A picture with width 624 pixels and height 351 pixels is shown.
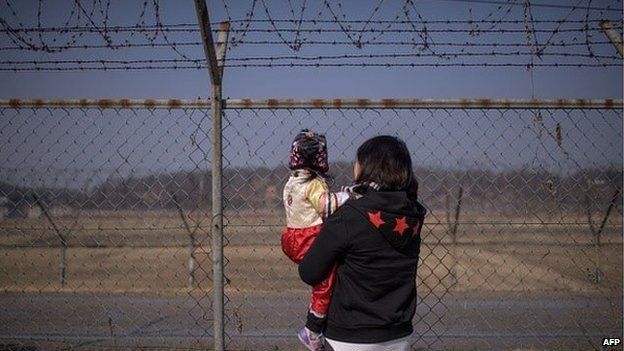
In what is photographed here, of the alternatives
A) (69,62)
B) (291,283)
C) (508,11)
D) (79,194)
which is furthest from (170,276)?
(508,11)

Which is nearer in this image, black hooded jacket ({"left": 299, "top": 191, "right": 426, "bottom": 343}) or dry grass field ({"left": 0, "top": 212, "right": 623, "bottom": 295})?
black hooded jacket ({"left": 299, "top": 191, "right": 426, "bottom": 343})

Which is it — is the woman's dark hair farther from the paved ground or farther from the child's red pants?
the paved ground

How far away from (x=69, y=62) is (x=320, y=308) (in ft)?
8.38

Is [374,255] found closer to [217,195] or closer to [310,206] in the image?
[310,206]

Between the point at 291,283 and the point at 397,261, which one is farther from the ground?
the point at 397,261

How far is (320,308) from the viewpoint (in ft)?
7.72

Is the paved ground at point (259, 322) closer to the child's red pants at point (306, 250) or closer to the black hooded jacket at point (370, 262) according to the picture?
the child's red pants at point (306, 250)

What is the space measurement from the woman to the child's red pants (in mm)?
53

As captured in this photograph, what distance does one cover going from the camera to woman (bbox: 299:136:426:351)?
2.15m

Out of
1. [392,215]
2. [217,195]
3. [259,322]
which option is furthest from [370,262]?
[259,322]

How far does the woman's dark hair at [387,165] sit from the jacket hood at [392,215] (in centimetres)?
6

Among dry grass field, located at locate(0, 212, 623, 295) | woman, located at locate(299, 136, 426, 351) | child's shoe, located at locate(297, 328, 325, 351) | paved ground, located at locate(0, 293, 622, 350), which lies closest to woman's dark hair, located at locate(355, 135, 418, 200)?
woman, located at locate(299, 136, 426, 351)

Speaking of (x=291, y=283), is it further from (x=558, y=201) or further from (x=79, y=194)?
(x=558, y=201)

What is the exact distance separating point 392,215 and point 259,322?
5983mm
